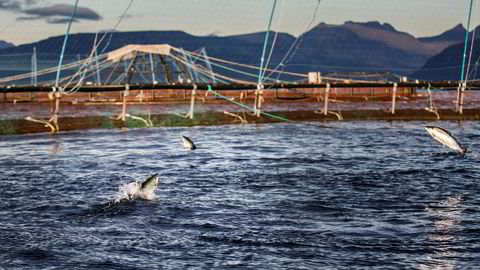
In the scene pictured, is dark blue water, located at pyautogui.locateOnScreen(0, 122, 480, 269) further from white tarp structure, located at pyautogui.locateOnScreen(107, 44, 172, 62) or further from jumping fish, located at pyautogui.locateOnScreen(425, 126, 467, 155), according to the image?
white tarp structure, located at pyautogui.locateOnScreen(107, 44, 172, 62)

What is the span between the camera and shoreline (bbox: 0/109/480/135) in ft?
87.5

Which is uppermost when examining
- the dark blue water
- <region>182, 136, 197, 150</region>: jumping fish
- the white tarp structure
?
the white tarp structure

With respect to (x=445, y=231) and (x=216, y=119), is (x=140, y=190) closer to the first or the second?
(x=445, y=231)

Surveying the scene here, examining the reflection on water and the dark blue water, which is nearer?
the reflection on water

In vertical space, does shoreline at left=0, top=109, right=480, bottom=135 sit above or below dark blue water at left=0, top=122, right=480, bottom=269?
above

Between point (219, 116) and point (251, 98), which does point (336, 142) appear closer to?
point (219, 116)

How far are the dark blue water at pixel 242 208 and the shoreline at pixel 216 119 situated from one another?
3.67 m

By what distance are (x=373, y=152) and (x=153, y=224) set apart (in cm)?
1147

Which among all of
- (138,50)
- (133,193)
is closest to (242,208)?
(133,193)

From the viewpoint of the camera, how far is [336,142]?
2448cm

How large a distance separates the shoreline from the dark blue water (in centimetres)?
367

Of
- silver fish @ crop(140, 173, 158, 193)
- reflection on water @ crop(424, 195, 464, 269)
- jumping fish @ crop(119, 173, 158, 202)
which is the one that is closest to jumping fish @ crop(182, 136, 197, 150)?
jumping fish @ crop(119, 173, 158, 202)

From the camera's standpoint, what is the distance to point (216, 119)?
103 feet

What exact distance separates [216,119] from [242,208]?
1887 centimetres
